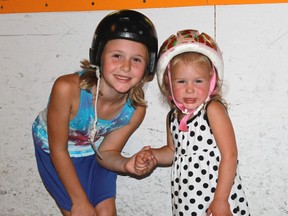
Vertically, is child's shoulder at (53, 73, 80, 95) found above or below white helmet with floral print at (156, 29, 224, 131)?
below

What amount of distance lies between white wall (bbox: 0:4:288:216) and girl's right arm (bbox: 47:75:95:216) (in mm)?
435

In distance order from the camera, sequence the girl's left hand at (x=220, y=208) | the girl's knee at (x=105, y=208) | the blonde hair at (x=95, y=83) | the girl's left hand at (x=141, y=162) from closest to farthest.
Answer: the girl's left hand at (x=220, y=208) → the girl's left hand at (x=141, y=162) → the blonde hair at (x=95, y=83) → the girl's knee at (x=105, y=208)

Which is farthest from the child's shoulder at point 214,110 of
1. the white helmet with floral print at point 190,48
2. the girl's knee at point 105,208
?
the girl's knee at point 105,208

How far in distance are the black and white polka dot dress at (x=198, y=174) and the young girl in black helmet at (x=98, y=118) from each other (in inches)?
6.3

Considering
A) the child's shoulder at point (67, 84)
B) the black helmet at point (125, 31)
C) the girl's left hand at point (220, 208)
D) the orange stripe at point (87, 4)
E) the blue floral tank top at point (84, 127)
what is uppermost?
the orange stripe at point (87, 4)

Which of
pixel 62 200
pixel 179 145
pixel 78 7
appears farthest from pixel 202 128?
pixel 78 7

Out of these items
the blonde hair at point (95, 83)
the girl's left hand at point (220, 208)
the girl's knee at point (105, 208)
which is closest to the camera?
the girl's left hand at point (220, 208)

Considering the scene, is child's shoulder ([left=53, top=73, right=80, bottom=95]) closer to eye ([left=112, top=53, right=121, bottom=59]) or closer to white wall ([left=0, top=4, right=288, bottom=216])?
eye ([left=112, top=53, right=121, bottom=59])

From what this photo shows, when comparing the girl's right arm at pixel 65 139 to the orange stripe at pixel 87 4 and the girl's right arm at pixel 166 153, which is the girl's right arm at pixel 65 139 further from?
the orange stripe at pixel 87 4

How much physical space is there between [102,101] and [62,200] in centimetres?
52

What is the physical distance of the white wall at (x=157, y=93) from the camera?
2.28m

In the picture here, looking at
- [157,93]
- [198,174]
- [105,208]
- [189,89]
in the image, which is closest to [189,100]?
[189,89]

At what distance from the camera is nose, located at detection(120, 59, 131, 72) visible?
197cm

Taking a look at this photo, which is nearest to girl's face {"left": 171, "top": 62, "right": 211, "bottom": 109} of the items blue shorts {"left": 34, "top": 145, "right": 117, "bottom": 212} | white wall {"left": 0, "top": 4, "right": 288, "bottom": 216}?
white wall {"left": 0, "top": 4, "right": 288, "bottom": 216}
